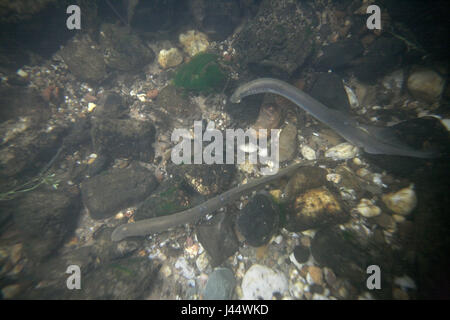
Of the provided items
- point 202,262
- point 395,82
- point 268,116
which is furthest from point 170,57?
point 395,82

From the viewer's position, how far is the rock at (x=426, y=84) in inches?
166

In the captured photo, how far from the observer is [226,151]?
206 inches

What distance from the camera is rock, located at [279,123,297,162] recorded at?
4.90 meters

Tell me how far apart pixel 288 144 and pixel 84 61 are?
879cm

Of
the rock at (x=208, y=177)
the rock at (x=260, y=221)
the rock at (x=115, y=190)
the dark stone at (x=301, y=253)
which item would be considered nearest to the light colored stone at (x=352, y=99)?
the rock at (x=260, y=221)

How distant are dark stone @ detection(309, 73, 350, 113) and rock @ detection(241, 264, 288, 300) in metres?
4.70

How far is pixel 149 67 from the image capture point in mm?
7637

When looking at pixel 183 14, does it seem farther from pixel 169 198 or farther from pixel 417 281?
pixel 417 281

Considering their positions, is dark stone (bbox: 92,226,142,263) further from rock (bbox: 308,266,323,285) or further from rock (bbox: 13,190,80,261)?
rock (bbox: 308,266,323,285)

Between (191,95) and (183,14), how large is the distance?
14.1 feet

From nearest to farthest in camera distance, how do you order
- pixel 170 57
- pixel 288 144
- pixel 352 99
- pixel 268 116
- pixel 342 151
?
1. pixel 342 151
2. pixel 288 144
3. pixel 352 99
4. pixel 268 116
5. pixel 170 57

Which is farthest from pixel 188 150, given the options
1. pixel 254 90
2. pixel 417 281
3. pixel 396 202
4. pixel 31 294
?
pixel 417 281

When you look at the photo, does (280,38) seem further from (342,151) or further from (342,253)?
(342,253)

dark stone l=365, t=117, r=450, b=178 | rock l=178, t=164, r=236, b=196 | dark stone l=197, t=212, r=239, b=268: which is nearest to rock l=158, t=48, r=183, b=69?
rock l=178, t=164, r=236, b=196
